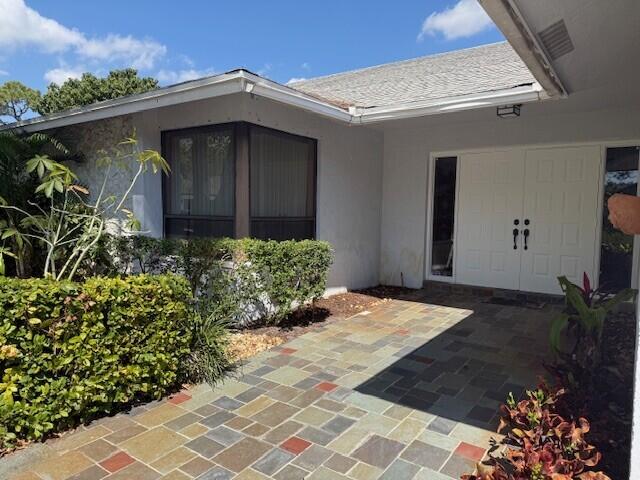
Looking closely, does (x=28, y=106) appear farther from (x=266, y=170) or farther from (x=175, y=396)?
(x=175, y=396)

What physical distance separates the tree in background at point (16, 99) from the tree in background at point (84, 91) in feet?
1.45

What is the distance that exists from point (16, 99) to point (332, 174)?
16948mm

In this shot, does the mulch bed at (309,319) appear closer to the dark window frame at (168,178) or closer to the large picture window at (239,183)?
the large picture window at (239,183)

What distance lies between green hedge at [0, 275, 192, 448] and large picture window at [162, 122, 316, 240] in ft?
7.57

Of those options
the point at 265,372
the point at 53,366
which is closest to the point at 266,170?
the point at 265,372

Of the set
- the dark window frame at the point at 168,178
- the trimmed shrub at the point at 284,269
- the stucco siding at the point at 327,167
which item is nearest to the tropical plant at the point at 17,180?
the stucco siding at the point at 327,167

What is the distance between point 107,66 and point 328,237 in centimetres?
1721

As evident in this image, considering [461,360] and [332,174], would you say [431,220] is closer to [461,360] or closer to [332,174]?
[332,174]

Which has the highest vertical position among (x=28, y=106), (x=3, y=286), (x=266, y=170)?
(x=28, y=106)

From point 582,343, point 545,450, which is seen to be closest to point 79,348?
point 545,450

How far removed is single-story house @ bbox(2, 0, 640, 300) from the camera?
17.4 ft

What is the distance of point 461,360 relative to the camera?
4.20 metres

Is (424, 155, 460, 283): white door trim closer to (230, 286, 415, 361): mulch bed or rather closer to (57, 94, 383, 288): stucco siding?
(230, 286, 415, 361): mulch bed

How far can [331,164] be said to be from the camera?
6.73 metres
